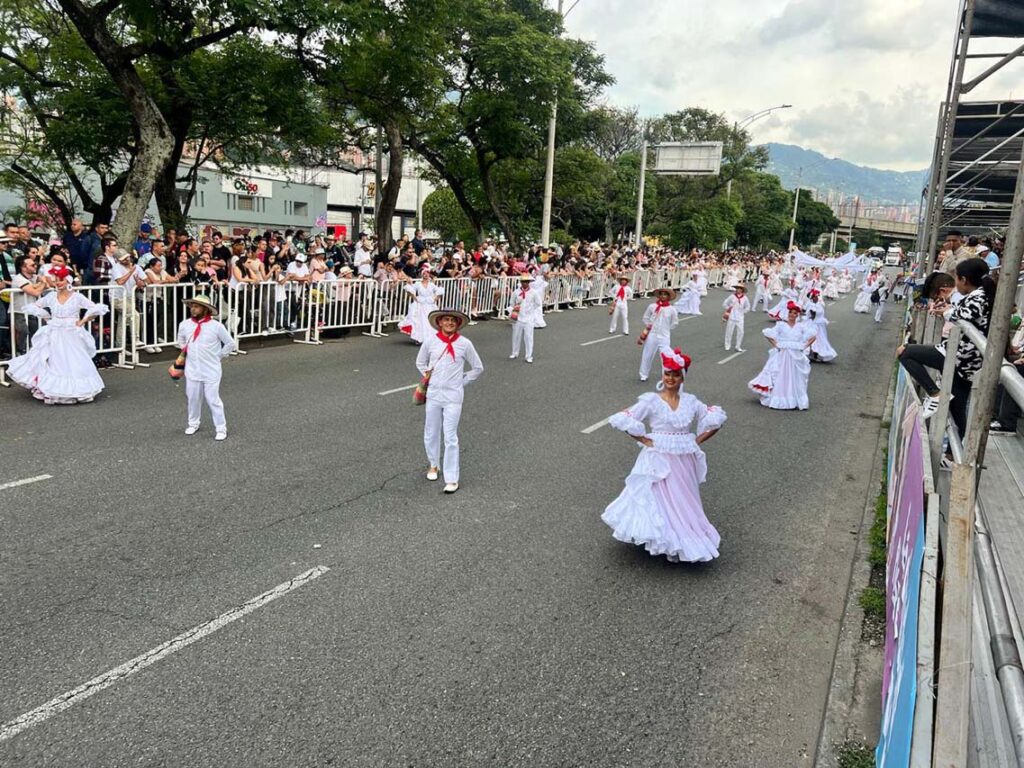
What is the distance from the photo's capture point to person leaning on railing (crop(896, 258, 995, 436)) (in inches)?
230

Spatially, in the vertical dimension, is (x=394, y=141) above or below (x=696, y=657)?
above

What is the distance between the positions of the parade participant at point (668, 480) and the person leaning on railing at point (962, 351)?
1661mm

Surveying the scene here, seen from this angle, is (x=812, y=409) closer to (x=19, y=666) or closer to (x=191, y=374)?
(x=191, y=374)

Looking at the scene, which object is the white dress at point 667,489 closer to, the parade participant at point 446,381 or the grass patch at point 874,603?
the grass patch at point 874,603

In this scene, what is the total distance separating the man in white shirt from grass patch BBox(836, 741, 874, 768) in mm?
15270

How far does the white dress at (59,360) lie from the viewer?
9344 millimetres

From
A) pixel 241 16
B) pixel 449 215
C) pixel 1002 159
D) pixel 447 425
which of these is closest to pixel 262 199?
pixel 449 215

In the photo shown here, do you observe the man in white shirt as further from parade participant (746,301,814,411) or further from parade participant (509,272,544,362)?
parade participant (746,301,814,411)

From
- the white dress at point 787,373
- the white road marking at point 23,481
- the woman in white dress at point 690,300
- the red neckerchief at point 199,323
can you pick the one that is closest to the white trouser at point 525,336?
the white dress at point 787,373

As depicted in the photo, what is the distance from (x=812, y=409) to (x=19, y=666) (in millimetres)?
10675

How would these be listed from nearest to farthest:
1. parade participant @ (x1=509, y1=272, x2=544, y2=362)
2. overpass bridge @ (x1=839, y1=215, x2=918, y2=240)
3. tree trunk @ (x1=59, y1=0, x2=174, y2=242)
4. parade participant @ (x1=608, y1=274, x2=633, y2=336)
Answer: tree trunk @ (x1=59, y1=0, x2=174, y2=242) < parade participant @ (x1=509, y1=272, x2=544, y2=362) < parade participant @ (x1=608, y1=274, x2=633, y2=336) < overpass bridge @ (x1=839, y1=215, x2=918, y2=240)

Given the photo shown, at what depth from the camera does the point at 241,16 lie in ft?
43.4

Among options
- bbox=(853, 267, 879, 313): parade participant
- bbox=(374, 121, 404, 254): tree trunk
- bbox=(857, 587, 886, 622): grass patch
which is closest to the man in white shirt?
bbox=(374, 121, 404, 254): tree trunk

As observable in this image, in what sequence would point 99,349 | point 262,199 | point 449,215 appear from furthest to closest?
point 262,199
point 449,215
point 99,349
